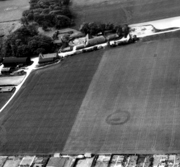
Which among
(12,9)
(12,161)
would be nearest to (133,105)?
(12,161)

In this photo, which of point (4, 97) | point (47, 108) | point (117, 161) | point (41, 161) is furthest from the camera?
point (4, 97)

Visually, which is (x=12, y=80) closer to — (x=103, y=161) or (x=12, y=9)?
(x=103, y=161)

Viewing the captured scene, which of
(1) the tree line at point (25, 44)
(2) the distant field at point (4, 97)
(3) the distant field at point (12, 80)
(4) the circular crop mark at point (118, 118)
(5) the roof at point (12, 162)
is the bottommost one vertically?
(5) the roof at point (12, 162)

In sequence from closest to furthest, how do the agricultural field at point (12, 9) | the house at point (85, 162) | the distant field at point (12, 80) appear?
the house at point (85, 162) < the distant field at point (12, 80) < the agricultural field at point (12, 9)

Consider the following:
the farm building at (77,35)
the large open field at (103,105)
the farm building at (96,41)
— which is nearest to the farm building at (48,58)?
the large open field at (103,105)

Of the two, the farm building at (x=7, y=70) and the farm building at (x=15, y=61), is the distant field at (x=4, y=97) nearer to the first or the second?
the farm building at (x=7, y=70)

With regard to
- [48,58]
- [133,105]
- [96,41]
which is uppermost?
[96,41]

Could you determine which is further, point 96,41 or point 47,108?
point 96,41
